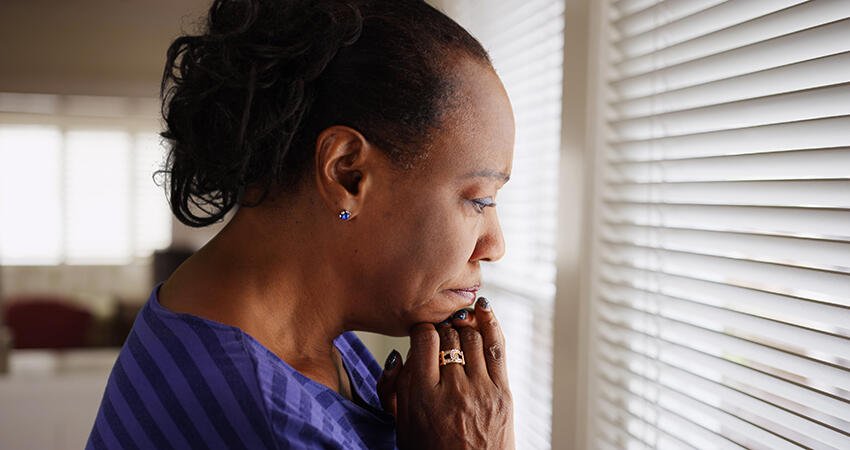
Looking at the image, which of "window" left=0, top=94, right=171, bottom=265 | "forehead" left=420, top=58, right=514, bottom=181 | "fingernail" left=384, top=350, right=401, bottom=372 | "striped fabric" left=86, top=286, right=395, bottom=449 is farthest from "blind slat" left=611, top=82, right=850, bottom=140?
"window" left=0, top=94, right=171, bottom=265

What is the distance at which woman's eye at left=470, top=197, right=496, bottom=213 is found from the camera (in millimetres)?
946

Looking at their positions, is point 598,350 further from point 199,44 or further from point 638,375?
point 199,44

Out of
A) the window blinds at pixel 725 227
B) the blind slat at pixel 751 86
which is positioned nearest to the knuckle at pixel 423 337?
the window blinds at pixel 725 227

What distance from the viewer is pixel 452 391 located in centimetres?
98

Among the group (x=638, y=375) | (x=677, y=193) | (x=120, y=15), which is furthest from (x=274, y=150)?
(x=120, y=15)

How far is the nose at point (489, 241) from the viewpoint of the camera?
3.28 feet

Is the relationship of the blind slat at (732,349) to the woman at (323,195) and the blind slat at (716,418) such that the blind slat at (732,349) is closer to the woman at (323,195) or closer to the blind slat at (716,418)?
the blind slat at (716,418)

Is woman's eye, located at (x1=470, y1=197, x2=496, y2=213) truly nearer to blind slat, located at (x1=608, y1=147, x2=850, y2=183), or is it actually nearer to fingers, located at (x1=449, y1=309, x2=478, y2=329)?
fingers, located at (x1=449, y1=309, x2=478, y2=329)

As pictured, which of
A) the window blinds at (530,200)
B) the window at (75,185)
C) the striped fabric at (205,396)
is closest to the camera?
the striped fabric at (205,396)

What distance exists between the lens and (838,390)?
0.87 m

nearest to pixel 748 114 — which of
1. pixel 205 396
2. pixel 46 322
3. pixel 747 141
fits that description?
pixel 747 141

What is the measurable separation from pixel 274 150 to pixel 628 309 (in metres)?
0.71

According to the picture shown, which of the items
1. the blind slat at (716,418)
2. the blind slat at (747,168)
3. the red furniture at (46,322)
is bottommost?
the red furniture at (46,322)

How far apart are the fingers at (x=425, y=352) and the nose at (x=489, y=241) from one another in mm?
116
